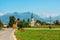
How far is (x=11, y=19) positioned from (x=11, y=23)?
9.16 feet

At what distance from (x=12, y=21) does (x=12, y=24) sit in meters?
2.10

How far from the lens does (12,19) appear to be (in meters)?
157

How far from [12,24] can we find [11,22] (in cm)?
159

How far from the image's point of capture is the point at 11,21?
158 m

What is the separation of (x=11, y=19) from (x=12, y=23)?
286cm

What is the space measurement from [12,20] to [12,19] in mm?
790

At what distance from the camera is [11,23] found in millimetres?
157500

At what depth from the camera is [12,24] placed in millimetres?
157625

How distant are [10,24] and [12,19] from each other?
410 centimetres

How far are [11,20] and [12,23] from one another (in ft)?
7.27

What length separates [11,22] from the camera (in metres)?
157

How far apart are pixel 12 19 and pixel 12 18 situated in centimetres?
94

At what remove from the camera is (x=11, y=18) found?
158m

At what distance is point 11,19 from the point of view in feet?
516
